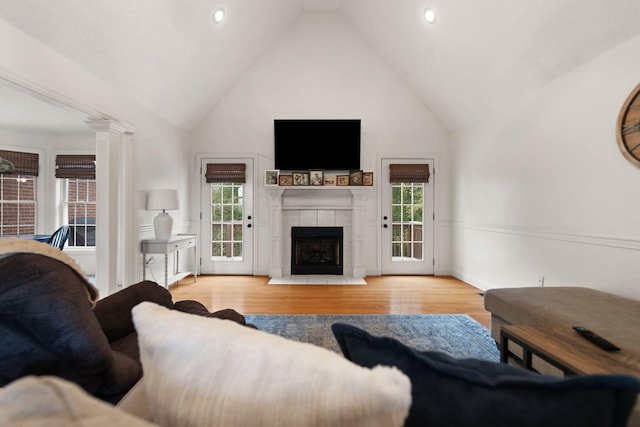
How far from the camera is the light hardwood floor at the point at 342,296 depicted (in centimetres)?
342

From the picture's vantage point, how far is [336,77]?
5066 mm

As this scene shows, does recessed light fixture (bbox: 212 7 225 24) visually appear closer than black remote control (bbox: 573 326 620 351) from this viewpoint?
No

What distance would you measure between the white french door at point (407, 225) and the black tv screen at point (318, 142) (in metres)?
0.67

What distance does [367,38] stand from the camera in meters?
4.94

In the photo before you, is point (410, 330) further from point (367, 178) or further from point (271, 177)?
point (271, 177)

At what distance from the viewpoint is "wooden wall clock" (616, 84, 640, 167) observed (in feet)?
7.34

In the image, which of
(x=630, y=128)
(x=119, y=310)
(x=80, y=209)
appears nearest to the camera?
(x=119, y=310)

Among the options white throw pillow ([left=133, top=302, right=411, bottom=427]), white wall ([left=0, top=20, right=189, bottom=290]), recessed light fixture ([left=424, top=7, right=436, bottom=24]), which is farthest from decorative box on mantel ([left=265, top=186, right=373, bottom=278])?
white throw pillow ([left=133, top=302, right=411, bottom=427])

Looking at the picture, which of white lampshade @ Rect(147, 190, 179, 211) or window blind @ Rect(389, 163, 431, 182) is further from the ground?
window blind @ Rect(389, 163, 431, 182)

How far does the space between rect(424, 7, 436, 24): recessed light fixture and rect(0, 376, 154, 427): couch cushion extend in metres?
4.26

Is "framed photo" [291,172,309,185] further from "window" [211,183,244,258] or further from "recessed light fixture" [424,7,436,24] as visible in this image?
"recessed light fixture" [424,7,436,24]

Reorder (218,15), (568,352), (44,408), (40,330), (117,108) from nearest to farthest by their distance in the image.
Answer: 1. (44,408)
2. (40,330)
3. (568,352)
4. (117,108)
5. (218,15)

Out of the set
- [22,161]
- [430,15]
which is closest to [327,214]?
[430,15]

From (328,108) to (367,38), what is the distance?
4.14 ft
